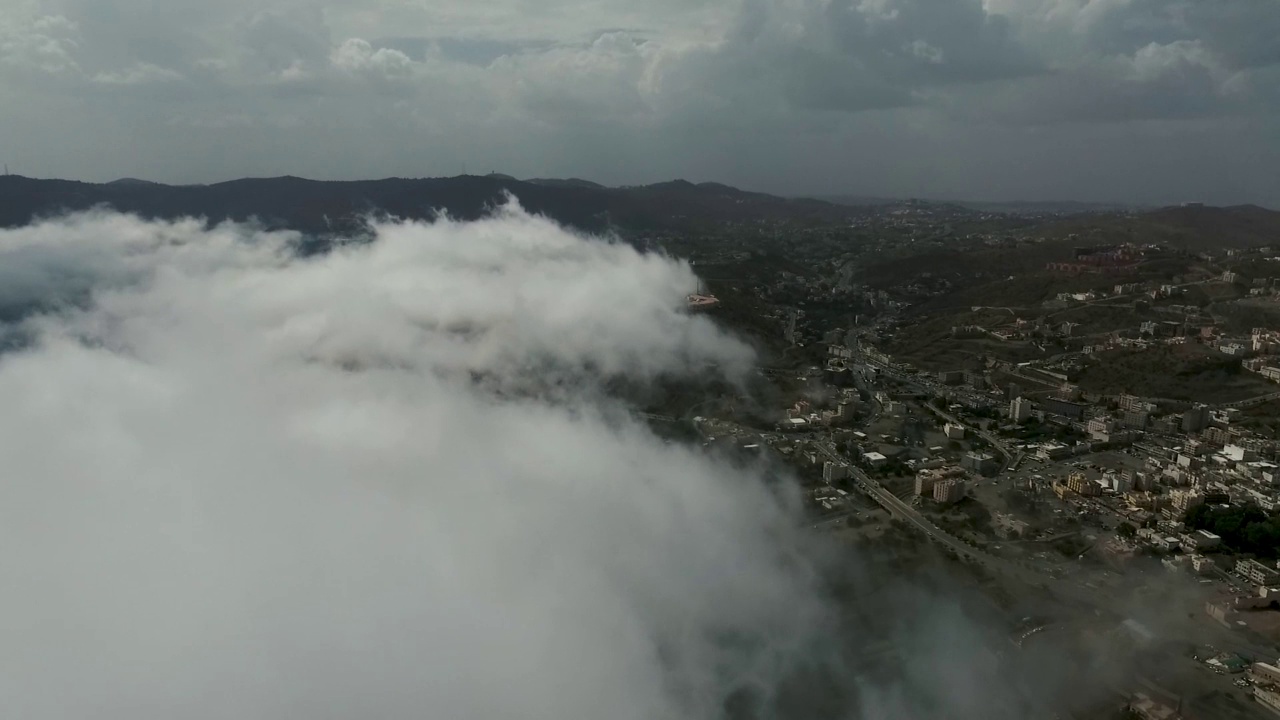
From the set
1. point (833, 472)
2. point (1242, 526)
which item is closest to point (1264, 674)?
point (1242, 526)

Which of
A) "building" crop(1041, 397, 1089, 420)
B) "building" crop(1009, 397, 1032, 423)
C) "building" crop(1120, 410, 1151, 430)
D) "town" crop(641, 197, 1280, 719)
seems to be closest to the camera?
"town" crop(641, 197, 1280, 719)

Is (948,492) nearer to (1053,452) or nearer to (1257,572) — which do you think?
(1053,452)

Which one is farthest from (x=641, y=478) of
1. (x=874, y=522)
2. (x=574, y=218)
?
(x=574, y=218)

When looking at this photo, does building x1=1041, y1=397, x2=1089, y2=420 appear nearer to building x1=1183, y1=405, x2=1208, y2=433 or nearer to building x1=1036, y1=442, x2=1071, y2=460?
building x1=1183, y1=405, x2=1208, y2=433

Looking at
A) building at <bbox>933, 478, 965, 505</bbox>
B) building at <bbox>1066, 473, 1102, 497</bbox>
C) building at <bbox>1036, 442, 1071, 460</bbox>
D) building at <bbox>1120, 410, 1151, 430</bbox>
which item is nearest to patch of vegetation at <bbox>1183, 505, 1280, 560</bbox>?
building at <bbox>1066, 473, 1102, 497</bbox>

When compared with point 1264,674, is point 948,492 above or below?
above

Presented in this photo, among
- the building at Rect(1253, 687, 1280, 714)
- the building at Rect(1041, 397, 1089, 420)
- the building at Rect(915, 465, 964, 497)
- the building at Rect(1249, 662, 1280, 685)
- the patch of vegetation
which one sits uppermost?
the building at Rect(1041, 397, 1089, 420)
